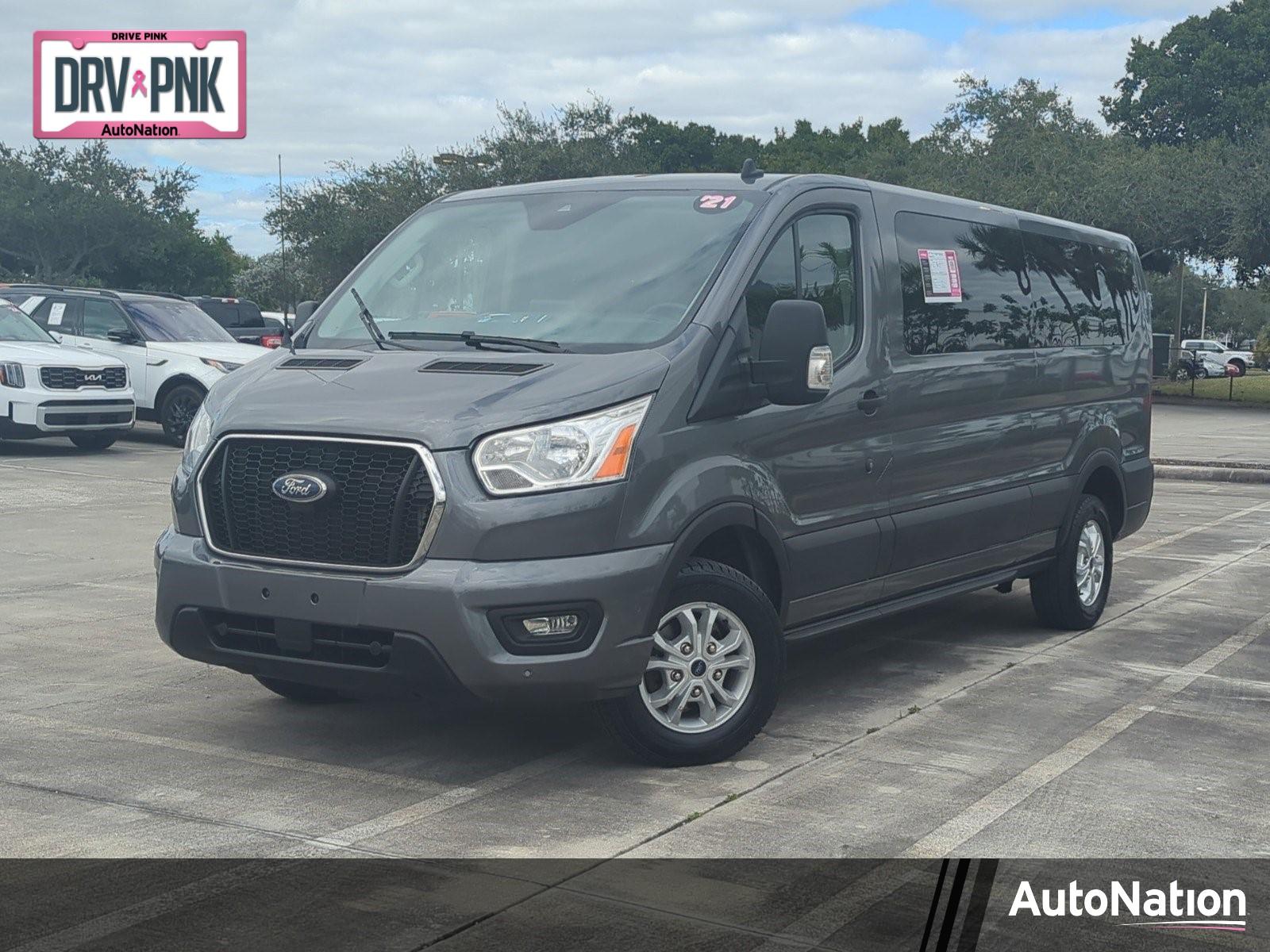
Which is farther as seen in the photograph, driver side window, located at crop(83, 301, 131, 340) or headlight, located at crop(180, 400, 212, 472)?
driver side window, located at crop(83, 301, 131, 340)

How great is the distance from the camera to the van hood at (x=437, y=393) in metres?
5.26

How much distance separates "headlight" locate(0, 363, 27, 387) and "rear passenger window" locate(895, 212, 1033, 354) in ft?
42.7

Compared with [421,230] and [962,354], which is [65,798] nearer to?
[421,230]

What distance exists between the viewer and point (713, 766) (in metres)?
5.71

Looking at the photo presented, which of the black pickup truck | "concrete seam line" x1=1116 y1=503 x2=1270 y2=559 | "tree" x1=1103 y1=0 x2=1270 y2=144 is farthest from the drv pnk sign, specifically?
"tree" x1=1103 y1=0 x2=1270 y2=144

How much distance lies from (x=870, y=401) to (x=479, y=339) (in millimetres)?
1716

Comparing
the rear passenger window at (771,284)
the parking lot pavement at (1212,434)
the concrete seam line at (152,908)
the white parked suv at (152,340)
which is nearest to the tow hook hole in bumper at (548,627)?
the concrete seam line at (152,908)

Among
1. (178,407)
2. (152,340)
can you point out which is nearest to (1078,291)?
(178,407)

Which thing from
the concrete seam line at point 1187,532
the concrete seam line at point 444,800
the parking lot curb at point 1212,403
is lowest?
the concrete seam line at point 444,800

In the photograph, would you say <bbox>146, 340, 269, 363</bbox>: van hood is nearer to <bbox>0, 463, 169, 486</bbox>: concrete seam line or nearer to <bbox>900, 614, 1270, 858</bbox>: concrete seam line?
<bbox>0, 463, 169, 486</bbox>: concrete seam line

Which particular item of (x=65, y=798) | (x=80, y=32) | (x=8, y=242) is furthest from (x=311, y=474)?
(x=8, y=242)

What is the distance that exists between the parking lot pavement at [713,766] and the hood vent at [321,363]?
1.42 meters

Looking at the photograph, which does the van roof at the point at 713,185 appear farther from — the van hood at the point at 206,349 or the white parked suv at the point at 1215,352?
the white parked suv at the point at 1215,352

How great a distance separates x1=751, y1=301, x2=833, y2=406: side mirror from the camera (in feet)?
19.0
